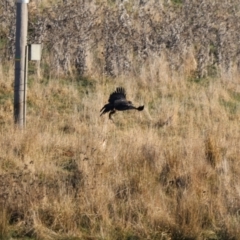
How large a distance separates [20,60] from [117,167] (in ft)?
8.15

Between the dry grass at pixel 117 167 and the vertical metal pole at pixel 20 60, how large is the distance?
10.2 inches

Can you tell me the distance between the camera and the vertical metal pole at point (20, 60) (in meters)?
7.95

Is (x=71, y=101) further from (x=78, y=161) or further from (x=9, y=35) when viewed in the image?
(x=78, y=161)

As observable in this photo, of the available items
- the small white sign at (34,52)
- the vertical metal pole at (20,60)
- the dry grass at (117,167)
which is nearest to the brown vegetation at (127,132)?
the dry grass at (117,167)

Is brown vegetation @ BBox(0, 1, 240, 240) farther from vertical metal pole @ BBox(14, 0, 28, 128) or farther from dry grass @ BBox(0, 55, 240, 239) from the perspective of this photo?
vertical metal pole @ BBox(14, 0, 28, 128)

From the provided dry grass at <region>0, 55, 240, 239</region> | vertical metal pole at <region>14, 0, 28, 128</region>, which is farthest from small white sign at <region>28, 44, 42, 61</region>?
dry grass at <region>0, 55, 240, 239</region>

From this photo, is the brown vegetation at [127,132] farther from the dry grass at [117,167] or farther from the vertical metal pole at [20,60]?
the vertical metal pole at [20,60]

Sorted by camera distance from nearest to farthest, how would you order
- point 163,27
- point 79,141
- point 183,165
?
1. point 183,165
2. point 79,141
3. point 163,27

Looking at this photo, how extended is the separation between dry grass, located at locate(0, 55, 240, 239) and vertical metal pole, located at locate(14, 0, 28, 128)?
26cm

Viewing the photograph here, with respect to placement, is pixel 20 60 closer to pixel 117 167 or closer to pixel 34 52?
pixel 34 52

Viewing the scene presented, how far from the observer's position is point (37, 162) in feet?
22.5

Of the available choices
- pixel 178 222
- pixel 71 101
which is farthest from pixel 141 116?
A: pixel 178 222

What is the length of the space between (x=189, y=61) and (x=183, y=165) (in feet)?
22.0

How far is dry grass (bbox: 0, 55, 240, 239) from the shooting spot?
5371mm
